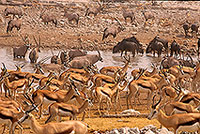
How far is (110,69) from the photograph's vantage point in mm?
16109

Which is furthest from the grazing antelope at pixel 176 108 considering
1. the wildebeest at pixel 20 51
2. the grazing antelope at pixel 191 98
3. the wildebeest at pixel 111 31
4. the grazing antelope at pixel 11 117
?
the wildebeest at pixel 111 31

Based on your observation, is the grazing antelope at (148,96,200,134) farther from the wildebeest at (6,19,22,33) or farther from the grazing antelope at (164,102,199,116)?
the wildebeest at (6,19,22,33)

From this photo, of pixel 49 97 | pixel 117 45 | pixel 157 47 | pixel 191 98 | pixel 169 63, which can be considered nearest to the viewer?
pixel 49 97

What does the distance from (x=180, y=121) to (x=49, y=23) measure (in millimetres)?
23562

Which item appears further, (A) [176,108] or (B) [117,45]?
(B) [117,45]

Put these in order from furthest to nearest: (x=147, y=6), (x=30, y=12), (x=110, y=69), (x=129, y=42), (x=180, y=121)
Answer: (x=147, y=6), (x=30, y=12), (x=129, y=42), (x=110, y=69), (x=180, y=121)

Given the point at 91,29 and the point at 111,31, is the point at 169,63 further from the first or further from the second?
the point at 91,29

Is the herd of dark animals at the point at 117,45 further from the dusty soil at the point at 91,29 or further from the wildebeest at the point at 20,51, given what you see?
the dusty soil at the point at 91,29

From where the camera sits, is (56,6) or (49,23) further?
(56,6)

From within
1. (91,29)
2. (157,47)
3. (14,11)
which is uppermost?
(14,11)

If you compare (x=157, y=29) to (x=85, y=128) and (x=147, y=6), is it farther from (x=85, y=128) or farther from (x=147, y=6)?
(x=85, y=128)

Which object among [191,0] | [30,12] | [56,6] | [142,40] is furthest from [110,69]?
[191,0]

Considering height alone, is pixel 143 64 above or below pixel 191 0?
below

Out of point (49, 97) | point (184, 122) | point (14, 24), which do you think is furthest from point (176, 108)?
point (14, 24)
